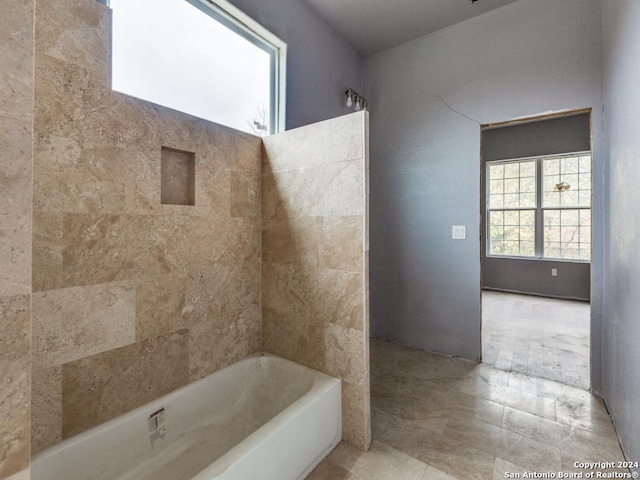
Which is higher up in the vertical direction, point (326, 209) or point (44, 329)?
point (326, 209)

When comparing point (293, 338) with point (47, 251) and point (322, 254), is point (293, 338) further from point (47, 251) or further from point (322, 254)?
point (47, 251)

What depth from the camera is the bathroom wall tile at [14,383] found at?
1.73 feet

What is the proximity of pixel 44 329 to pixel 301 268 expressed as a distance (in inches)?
48.2

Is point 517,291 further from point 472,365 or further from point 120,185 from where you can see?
point 120,185

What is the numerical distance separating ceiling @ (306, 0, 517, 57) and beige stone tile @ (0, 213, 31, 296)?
9.18 ft

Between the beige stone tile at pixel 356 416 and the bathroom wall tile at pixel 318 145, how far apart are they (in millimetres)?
1287

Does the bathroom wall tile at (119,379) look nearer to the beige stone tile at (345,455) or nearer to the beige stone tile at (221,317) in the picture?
the beige stone tile at (221,317)

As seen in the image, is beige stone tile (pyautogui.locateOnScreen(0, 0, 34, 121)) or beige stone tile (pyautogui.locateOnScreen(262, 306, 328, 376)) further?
beige stone tile (pyautogui.locateOnScreen(262, 306, 328, 376))

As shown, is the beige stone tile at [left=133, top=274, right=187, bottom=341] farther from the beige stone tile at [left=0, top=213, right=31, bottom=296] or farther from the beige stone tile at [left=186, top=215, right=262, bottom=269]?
the beige stone tile at [left=0, top=213, right=31, bottom=296]

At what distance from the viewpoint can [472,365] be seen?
8.79 ft

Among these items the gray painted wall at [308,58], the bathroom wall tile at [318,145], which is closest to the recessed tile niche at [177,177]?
the bathroom wall tile at [318,145]

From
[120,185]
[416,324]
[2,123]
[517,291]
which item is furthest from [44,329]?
[517,291]

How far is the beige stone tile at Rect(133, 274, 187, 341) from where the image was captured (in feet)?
4.95

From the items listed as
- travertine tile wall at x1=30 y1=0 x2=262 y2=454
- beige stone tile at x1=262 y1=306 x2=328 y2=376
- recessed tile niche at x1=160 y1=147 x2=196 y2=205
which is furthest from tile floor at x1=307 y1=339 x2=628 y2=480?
recessed tile niche at x1=160 y1=147 x2=196 y2=205
